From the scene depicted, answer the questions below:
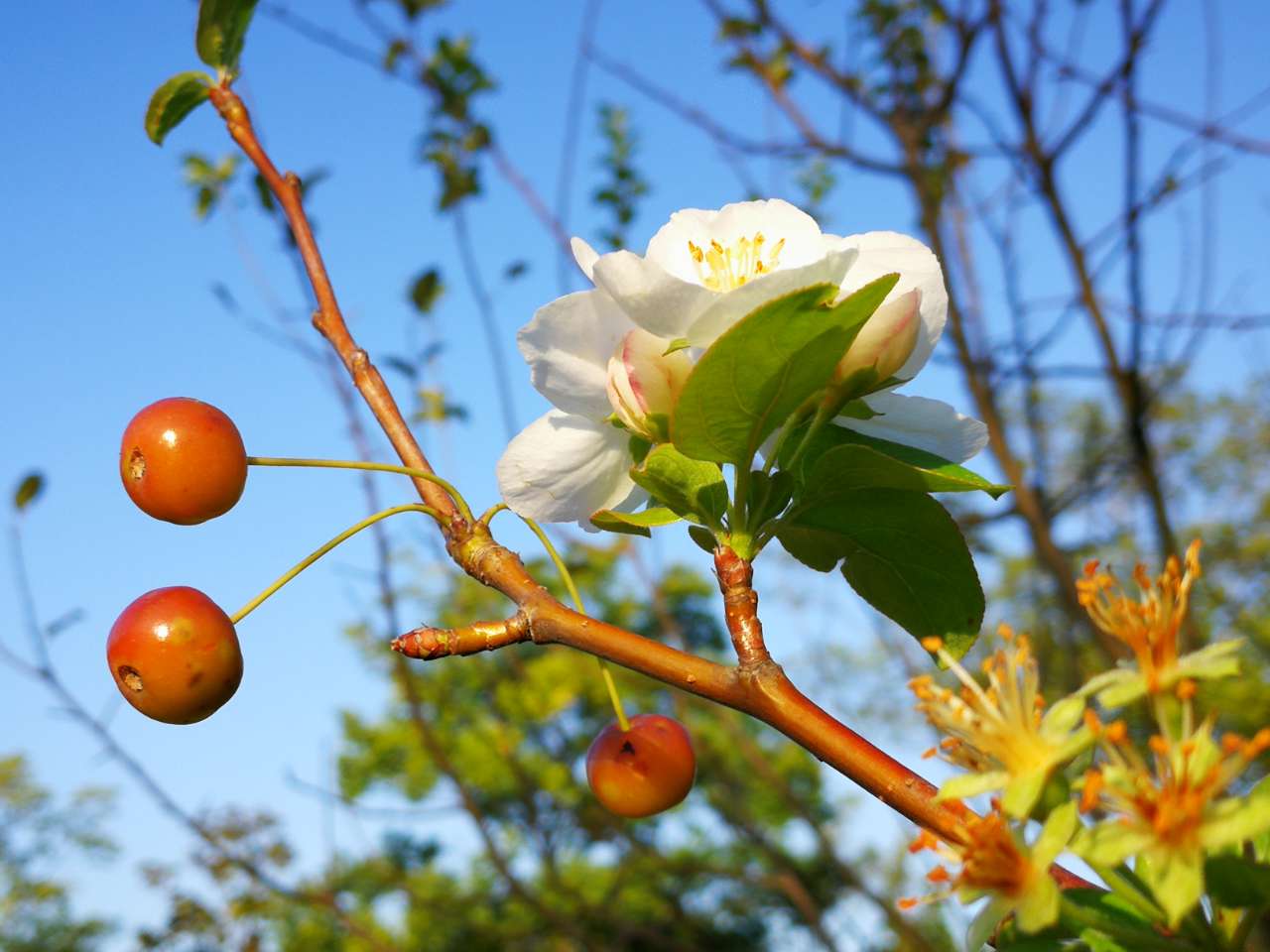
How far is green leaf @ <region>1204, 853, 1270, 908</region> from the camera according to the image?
521 mm

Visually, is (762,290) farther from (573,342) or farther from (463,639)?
(463,639)

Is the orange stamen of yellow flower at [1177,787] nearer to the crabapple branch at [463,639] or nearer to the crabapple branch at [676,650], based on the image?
the crabapple branch at [676,650]

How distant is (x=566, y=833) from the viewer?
527 inches

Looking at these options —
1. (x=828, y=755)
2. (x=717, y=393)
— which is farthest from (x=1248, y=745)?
(x=717, y=393)

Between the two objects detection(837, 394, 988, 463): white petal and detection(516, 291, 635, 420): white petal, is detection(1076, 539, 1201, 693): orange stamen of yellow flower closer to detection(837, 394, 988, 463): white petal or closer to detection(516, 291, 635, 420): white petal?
detection(837, 394, 988, 463): white petal

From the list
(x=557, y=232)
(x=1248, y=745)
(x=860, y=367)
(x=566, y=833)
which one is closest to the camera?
(x=1248, y=745)

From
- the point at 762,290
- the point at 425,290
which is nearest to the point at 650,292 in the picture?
the point at 762,290

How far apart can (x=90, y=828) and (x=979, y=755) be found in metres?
20.9

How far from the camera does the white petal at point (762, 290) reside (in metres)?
0.68

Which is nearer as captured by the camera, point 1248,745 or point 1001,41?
point 1248,745

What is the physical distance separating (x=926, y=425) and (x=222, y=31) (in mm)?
707

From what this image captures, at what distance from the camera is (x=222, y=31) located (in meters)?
1.03

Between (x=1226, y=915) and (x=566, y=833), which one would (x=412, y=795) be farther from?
(x=1226, y=915)

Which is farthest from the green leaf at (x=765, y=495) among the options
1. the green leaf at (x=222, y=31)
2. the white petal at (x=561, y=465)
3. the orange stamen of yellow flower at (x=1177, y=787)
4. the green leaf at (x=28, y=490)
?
the green leaf at (x=28, y=490)
